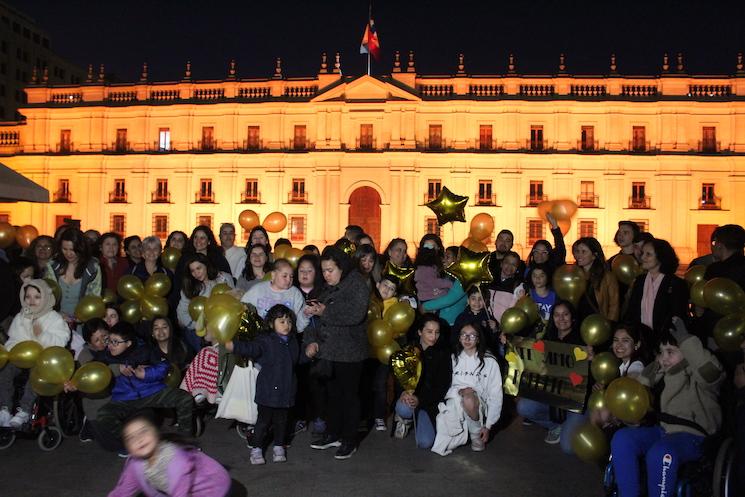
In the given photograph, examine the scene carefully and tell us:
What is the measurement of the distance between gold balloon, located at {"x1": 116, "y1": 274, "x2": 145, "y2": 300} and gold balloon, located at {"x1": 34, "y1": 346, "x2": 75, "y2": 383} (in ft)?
5.91

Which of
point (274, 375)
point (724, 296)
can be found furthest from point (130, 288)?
point (724, 296)

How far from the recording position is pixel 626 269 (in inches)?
303

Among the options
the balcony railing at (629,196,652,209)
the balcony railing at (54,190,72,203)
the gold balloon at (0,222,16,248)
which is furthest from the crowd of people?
the balcony railing at (54,190,72,203)

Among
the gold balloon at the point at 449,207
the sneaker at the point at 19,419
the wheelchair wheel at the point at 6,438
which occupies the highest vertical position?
the gold balloon at the point at 449,207

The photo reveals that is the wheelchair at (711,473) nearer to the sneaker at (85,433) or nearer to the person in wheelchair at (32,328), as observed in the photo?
the sneaker at (85,433)

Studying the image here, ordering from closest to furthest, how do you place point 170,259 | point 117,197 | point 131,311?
point 131,311 → point 170,259 → point 117,197

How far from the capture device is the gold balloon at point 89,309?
6930 millimetres

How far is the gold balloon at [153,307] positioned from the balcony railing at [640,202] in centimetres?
3249

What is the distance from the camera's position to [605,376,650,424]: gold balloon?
479cm

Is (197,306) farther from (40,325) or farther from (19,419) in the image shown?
(19,419)

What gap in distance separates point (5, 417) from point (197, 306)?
2.07 m

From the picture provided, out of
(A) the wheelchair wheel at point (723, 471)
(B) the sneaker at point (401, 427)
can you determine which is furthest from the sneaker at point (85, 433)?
(A) the wheelchair wheel at point (723, 471)

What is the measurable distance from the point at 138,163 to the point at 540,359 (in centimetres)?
3559

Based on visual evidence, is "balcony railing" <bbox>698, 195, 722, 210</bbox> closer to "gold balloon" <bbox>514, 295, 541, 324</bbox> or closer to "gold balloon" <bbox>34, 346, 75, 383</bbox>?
"gold balloon" <bbox>514, 295, 541, 324</bbox>
